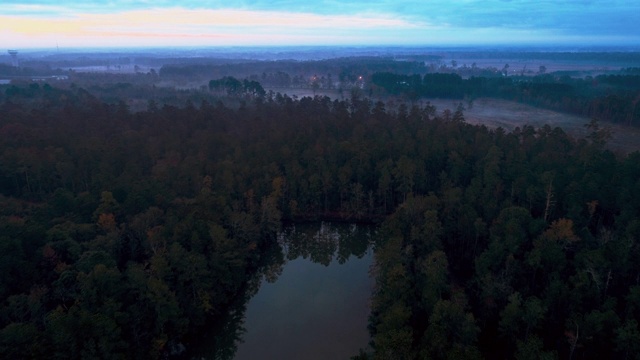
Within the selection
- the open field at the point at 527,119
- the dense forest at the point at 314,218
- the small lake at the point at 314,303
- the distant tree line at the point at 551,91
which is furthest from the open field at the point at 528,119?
the small lake at the point at 314,303

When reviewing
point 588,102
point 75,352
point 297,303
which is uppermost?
point 588,102

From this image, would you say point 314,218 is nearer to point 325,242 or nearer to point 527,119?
point 325,242

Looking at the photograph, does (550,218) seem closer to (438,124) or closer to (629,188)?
(629,188)

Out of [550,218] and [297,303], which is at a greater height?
[550,218]

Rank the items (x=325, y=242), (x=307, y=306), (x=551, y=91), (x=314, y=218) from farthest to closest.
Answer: (x=551, y=91) → (x=314, y=218) → (x=325, y=242) → (x=307, y=306)

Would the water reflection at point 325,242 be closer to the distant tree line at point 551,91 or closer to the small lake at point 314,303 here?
the small lake at point 314,303

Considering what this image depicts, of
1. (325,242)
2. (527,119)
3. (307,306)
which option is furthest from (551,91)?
(307,306)

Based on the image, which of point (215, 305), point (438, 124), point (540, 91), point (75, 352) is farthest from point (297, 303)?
point (540, 91)
